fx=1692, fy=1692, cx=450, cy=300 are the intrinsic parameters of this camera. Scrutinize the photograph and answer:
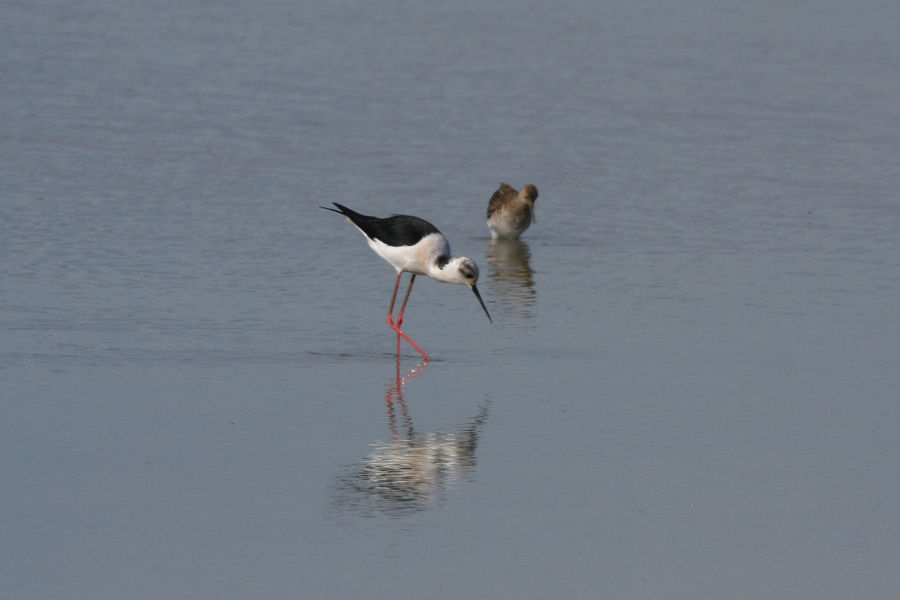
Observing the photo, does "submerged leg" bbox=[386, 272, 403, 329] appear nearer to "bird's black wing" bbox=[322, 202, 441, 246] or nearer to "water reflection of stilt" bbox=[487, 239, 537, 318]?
"bird's black wing" bbox=[322, 202, 441, 246]

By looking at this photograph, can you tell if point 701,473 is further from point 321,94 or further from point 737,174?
point 321,94

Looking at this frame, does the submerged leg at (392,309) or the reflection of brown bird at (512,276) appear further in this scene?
the reflection of brown bird at (512,276)

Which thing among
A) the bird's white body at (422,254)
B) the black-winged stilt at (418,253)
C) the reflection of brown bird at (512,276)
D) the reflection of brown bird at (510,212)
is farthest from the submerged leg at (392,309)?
the reflection of brown bird at (510,212)

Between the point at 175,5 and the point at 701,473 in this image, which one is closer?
the point at 701,473

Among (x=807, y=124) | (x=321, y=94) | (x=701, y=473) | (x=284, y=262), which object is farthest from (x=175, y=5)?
(x=701, y=473)

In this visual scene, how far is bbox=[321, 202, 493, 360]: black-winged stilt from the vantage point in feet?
34.7

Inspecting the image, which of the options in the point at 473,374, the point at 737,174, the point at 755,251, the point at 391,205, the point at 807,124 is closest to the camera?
the point at 473,374

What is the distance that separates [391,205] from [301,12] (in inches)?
466

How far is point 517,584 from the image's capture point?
5.89 meters

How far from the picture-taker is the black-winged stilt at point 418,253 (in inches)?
416

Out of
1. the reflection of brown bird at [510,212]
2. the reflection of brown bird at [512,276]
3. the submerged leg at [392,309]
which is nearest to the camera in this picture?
the submerged leg at [392,309]

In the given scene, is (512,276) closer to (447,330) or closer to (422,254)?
(422,254)

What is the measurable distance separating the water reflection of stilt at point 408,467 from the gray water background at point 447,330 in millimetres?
26

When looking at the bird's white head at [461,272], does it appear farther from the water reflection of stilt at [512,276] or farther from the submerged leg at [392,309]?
the water reflection of stilt at [512,276]
